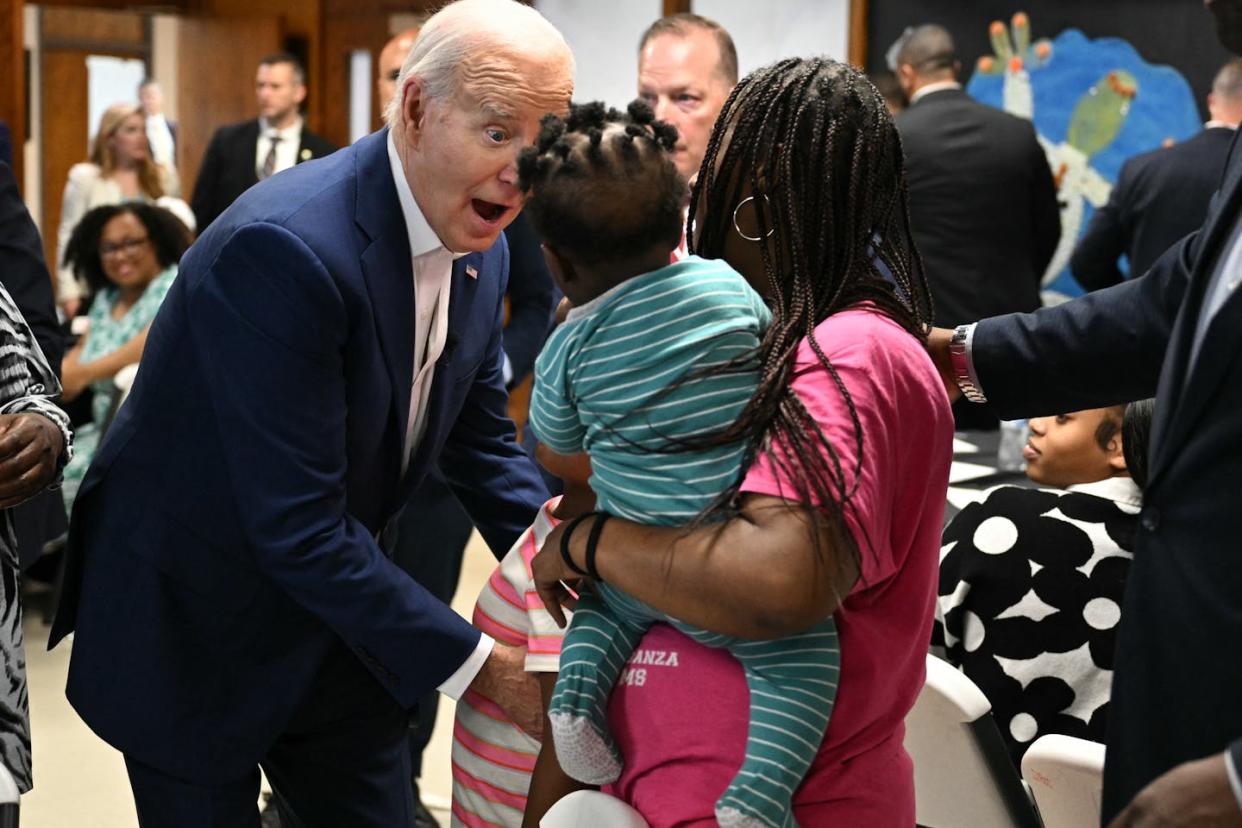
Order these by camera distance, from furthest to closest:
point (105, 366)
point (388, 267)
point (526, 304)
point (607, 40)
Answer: point (607, 40) → point (105, 366) → point (526, 304) → point (388, 267)

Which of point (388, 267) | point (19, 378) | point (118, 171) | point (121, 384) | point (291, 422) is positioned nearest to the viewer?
point (291, 422)

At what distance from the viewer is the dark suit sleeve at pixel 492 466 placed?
2271 millimetres

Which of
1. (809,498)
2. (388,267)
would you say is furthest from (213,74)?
(809,498)

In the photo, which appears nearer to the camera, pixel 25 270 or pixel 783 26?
pixel 25 270

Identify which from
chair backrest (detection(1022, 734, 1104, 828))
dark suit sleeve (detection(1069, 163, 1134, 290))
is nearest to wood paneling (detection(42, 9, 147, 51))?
dark suit sleeve (detection(1069, 163, 1134, 290))

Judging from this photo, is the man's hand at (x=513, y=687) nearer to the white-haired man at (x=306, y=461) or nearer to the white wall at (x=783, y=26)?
the white-haired man at (x=306, y=461)

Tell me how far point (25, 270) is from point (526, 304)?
1.34 meters

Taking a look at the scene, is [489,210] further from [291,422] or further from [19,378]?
[19,378]

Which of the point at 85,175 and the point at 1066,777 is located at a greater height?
the point at 1066,777

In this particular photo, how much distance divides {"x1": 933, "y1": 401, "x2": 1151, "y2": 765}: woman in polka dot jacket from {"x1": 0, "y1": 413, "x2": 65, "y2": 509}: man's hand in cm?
146

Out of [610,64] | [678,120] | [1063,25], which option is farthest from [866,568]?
[610,64]

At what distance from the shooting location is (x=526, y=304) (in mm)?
3889

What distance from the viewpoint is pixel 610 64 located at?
292 inches

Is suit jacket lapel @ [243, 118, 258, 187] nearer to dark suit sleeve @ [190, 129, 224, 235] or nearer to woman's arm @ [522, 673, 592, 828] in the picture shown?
dark suit sleeve @ [190, 129, 224, 235]
